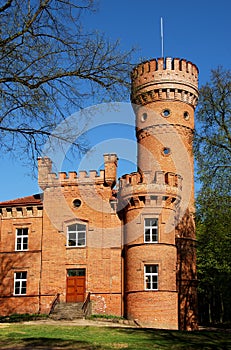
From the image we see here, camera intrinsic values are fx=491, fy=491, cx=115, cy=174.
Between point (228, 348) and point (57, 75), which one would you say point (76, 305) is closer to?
point (228, 348)

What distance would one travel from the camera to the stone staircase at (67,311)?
27691 mm

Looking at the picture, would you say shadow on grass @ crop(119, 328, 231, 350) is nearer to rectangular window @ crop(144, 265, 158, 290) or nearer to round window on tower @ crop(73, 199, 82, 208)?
A: rectangular window @ crop(144, 265, 158, 290)

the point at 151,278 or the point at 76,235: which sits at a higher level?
the point at 76,235

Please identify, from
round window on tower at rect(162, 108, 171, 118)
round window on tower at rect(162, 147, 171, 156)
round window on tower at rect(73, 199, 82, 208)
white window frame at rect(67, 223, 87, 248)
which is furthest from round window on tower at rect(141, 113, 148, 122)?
white window frame at rect(67, 223, 87, 248)

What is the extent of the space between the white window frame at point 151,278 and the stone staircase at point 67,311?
13.3 feet

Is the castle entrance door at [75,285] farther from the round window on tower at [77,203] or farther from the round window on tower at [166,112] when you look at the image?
the round window on tower at [166,112]

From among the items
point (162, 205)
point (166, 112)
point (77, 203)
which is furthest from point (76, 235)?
point (166, 112)

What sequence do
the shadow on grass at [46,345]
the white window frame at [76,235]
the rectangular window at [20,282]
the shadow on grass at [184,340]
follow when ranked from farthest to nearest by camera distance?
the white window frame at [76,235] → the rectangular window at [20,282] → the shadow on grass at [184,340] → the shadow on grass at [46,345]

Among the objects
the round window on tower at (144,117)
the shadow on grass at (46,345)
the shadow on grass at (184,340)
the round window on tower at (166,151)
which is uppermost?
the round window on tower at (144,117)

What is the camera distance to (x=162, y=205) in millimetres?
29281

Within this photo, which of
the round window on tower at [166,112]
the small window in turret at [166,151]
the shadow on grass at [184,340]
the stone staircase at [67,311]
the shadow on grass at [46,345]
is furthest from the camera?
the round window on tower at [166,112]

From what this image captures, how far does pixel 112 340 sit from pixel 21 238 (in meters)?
18.0

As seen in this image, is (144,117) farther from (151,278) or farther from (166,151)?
(151,278)

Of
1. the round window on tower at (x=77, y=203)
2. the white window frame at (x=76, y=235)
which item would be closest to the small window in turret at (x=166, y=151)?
the round window on tower at (x=77, y=203)
